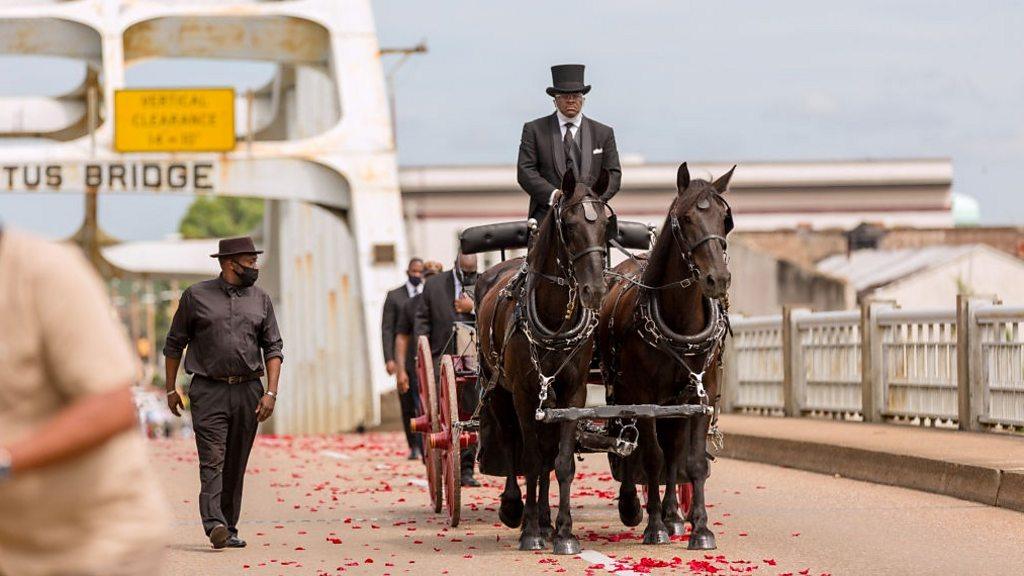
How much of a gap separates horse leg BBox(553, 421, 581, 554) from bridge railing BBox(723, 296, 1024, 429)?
670 cm

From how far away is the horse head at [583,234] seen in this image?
10992 millimetres

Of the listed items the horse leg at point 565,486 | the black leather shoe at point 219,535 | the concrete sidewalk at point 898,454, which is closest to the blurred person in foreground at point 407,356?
the concrete sidewalk at point 898,454

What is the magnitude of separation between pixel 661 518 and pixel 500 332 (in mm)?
1533

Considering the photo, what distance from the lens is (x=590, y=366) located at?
12.3m

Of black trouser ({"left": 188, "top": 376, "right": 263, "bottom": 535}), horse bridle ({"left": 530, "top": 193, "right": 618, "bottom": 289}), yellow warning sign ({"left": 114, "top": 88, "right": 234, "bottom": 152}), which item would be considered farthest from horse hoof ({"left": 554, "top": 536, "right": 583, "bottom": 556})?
yellow warning sign ({"left": 114, "top": 88, "right": 234, "bottom": 152})

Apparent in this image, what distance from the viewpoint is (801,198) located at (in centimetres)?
7912

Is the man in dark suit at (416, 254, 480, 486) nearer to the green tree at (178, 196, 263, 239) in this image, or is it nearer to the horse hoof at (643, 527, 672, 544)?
the horse hoof at (643, 527, 672, 544)

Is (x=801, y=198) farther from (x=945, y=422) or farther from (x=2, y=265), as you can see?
(x=2, y=265)

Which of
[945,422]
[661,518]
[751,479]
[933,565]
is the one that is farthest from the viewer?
[945,422]

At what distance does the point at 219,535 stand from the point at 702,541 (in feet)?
9.63

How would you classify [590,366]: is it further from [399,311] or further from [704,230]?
[399,311]

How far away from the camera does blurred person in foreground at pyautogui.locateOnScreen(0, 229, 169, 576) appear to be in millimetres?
4180

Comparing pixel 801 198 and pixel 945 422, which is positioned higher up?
pixel 801 198

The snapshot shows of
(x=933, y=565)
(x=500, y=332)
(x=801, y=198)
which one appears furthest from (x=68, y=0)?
(x=801, y=198)
